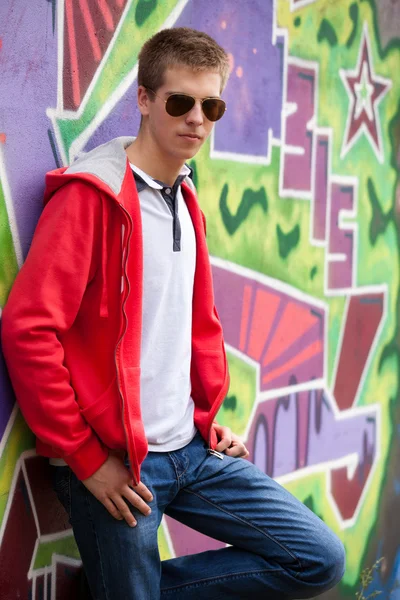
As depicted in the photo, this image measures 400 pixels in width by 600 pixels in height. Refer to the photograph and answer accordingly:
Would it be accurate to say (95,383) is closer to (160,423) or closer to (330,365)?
(160,423)

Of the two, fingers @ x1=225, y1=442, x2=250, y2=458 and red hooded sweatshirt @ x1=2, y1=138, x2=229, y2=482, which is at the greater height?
red hooded sweatshirt @ x1=2, y1=138, x2=229, y2=482

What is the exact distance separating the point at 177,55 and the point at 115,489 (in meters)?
1.29

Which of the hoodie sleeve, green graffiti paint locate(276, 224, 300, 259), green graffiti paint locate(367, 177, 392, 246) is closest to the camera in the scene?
the hoodie sleeve

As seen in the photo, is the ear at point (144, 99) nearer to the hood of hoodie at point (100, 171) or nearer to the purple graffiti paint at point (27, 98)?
the hood of hoodie at point (100, 171)

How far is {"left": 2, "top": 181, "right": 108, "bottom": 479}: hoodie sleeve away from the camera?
240 centimetres

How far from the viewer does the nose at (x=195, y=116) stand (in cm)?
267

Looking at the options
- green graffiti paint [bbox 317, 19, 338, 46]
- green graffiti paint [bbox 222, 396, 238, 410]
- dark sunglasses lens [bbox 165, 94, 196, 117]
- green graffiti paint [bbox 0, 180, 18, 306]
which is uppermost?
green graffiti paint [bbox 317, 19, 338, 46]

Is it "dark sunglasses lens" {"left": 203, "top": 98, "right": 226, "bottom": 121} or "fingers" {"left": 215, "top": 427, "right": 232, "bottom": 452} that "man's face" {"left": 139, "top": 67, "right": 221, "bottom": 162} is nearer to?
"dark sunglasses lens" {"left": 203, "top": 98, "right": 226, "bottom": 121}

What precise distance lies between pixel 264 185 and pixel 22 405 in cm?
Result: 173

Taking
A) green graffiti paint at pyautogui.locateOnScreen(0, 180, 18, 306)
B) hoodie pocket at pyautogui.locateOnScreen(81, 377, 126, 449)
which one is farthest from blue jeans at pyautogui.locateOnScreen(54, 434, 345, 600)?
green graffiti paint at pyautogui.locateOnScreen(0, 180, 18, 306)

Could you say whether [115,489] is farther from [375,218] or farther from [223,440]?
[375,218]

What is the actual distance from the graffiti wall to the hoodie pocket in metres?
0.33

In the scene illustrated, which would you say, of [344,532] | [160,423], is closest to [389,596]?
[344,532]

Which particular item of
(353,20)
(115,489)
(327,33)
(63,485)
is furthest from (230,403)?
(353,20)
